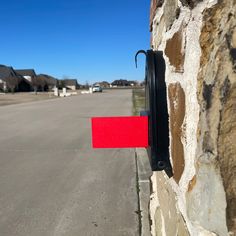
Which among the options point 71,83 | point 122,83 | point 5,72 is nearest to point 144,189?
point 5,72

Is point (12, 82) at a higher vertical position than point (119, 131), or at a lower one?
higher

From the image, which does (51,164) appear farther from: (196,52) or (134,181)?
(196,52)

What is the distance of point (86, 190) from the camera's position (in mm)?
5039

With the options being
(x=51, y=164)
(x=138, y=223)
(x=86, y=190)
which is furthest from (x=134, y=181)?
(x=51, y=164)

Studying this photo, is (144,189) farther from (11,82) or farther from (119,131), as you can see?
(11,82)

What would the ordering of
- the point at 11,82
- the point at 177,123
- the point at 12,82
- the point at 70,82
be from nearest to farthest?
1. the point at 177,123
2. the point at 11,82
3. the point at 12,82
4. the point at 70,82

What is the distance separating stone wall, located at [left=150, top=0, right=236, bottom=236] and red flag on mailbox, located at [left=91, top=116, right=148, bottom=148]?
0.25 metres

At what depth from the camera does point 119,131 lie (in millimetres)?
1564

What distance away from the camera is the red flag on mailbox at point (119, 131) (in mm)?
1562

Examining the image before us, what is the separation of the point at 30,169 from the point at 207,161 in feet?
19.0

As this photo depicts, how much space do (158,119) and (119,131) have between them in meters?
0.20

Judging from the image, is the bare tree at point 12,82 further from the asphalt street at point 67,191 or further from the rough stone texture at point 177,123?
the rough stone texture at point 177,123

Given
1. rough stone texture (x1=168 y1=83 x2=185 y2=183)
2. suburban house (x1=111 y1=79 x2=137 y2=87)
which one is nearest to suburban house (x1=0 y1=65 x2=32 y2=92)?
suburban house (x1=111 y1=79 x2=137 y2=87)

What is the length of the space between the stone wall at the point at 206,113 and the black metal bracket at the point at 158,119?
12cm
